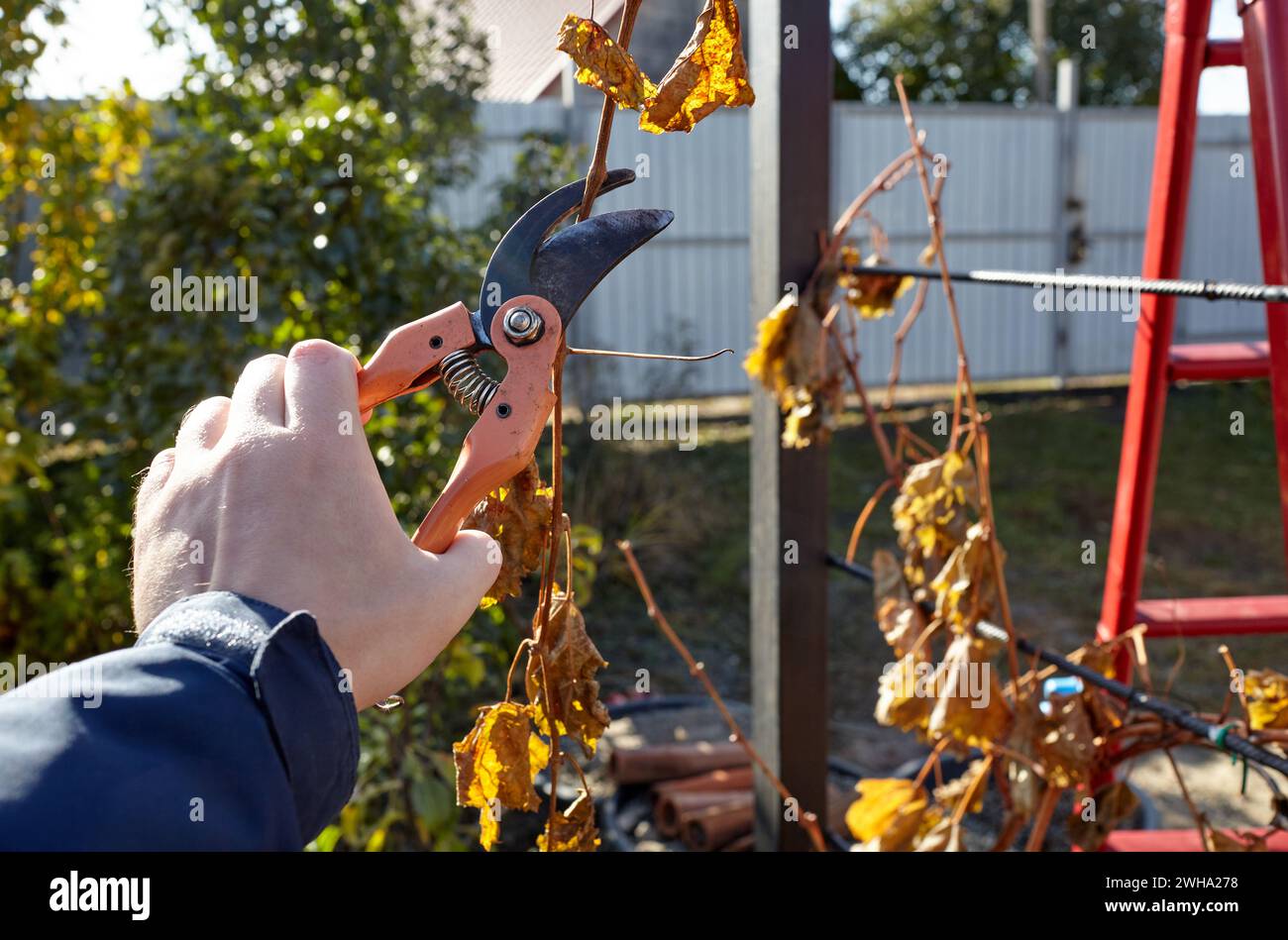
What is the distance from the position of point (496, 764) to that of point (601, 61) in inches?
22.4

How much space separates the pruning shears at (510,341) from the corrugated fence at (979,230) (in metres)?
7.98

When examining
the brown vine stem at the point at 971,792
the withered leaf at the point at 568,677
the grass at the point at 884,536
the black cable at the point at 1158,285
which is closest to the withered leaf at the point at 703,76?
the withered leaf at the point at 568,677

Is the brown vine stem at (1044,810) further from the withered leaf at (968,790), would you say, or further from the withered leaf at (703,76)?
the withered leaf at (703,76)

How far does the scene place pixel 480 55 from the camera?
5980 mm

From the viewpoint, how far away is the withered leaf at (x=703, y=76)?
0.84 m

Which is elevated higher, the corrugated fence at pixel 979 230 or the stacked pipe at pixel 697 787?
the corrugated fence at pixel 979 230

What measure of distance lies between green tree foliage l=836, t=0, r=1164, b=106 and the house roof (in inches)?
607

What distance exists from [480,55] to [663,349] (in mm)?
3045

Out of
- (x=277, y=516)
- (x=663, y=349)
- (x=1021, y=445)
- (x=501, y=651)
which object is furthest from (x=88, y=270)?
(x=1021, y=445)

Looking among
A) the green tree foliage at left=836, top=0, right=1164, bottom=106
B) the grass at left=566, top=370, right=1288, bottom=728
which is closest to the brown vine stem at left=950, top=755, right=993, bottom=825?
the grass at left=566, top=370, right=1288, bottom=728

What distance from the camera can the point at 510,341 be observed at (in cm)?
88

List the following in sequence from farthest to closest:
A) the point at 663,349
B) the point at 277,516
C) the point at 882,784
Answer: the point at 663,349 < the point at 882,784 < the point at 277,516
